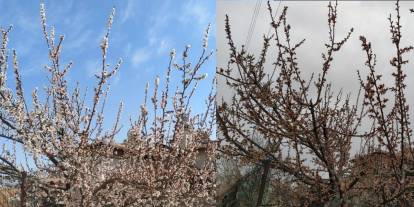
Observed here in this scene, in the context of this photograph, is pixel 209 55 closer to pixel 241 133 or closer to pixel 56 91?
pixel 56 91

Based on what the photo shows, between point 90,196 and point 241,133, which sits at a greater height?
point 241,133

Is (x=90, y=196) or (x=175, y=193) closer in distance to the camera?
(x=90, y=196)

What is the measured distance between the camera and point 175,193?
7.16 metres

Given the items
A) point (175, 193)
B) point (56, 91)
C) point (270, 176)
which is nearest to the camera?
point (270, 176)

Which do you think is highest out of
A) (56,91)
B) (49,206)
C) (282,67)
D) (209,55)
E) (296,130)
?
(209,55)

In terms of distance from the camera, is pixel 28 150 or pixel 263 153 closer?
pixel 263 153

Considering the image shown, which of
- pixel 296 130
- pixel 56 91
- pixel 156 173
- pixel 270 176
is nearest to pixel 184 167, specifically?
pixel 156 173

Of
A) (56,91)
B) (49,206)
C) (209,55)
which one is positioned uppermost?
(209,55)

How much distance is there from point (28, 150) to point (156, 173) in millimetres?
2241

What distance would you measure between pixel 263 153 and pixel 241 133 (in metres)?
0.28

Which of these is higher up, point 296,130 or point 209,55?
point 209,55

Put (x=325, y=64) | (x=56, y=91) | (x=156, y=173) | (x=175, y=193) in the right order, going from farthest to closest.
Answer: (x=156, y=173)
(x=175, y=193)
(x=56, y=91)
(x=325, y=64)

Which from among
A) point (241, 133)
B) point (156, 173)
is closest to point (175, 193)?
point (156, 173)

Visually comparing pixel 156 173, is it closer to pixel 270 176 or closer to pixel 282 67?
pixel 270 176
